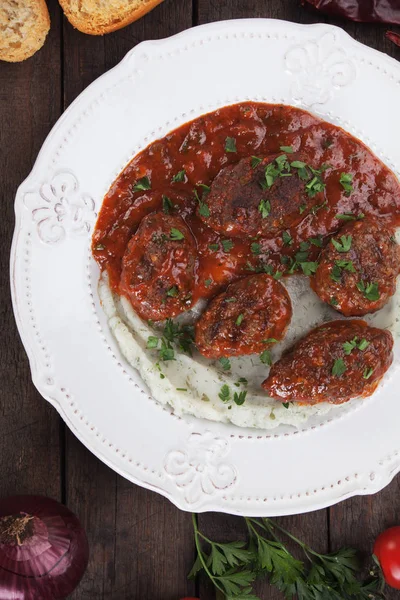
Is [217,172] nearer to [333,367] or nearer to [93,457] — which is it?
[333,367]

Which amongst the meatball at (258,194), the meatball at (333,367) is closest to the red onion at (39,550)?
the meatball at (333,367)

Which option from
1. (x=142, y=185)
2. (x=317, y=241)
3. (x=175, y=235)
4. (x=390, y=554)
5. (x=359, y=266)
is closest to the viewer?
(x=175, y=235)

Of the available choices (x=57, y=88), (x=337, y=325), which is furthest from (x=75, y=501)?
(x=57, y=88)

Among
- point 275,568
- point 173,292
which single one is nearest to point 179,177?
point 173,292

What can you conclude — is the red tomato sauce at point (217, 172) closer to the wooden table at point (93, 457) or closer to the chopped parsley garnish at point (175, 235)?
the chopped parsley garnish at point (175, 235)

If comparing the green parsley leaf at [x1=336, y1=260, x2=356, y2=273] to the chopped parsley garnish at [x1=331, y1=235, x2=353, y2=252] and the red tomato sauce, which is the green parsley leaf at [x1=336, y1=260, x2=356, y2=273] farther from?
the red tomato sauce

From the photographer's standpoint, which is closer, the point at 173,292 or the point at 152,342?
the point at 173,292
